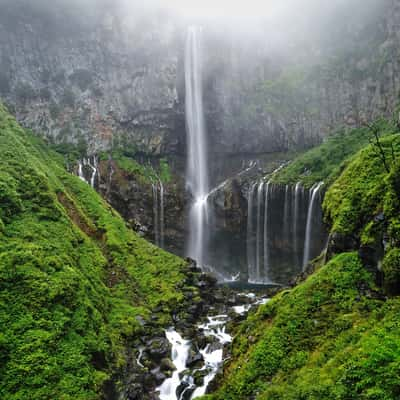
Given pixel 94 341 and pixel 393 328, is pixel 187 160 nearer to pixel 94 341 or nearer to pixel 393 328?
pixel 94 341

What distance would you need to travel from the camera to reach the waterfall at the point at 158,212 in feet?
136

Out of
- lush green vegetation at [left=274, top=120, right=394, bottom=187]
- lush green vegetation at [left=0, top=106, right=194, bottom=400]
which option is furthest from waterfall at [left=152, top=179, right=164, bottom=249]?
lush green vegetation at [left=274, top=120, right=394, bottom=187]

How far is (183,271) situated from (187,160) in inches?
891

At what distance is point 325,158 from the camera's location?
38469 millimetres

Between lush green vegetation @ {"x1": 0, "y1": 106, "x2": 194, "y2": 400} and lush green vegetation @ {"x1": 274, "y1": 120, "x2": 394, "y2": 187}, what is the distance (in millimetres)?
16067

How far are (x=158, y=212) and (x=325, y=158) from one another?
19280 millimetres

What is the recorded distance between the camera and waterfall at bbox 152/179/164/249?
41375mm

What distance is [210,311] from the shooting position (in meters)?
23.9

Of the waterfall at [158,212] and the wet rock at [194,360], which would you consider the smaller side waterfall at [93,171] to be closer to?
the waterfall at [158,212]

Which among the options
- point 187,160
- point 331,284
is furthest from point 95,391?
point 187,160

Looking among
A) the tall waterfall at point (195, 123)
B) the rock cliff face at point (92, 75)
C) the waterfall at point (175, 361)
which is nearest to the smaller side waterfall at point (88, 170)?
the rock cliff face at point (92, 75)

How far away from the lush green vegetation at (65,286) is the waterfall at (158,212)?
1003cm

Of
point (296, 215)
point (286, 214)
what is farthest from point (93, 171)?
point (296, 215)

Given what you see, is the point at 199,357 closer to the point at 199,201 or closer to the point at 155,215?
the point at 155,215
